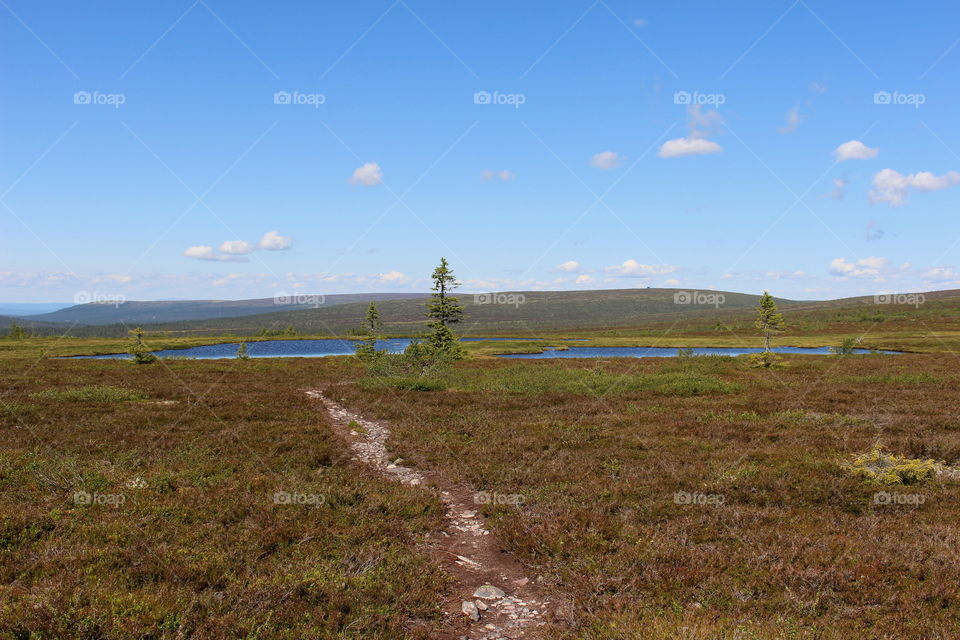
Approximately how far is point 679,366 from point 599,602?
113 ft

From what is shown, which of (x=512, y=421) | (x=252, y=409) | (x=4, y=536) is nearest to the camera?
(x=4, y=536)

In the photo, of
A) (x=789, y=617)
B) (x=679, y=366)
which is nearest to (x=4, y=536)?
(x=789, y=617)

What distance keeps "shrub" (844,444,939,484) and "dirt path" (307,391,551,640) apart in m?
9.63

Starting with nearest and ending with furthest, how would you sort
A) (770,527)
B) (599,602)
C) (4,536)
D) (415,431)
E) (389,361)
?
1. (599,602)
2. (4,536)
3. (770,527)
4. (415,431)
5. (389,361)

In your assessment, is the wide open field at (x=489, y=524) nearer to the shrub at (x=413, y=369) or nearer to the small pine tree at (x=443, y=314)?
the shrub at (x=413, y=369)

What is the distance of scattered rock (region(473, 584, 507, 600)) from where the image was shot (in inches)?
303

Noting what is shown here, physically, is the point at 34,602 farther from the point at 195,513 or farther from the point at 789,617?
the point at 789,617

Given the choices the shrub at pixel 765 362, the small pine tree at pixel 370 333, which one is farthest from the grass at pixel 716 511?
the small pine tree at pixel 370 333

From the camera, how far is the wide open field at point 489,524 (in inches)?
265

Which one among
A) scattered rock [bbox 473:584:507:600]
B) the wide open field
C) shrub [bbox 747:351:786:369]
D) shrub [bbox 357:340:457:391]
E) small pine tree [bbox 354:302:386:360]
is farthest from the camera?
small pine tree [bbox 354:302:386:360]

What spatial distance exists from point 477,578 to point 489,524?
83.0 inches

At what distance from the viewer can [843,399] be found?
2470 cm

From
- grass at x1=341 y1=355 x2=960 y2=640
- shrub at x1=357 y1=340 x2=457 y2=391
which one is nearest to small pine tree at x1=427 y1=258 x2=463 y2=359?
shrub at x1=357 y1=340 x2=457 y2=391

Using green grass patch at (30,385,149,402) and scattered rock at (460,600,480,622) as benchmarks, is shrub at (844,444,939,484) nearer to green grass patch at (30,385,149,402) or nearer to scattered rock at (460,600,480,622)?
scattered rock at (460,600,480,622)
